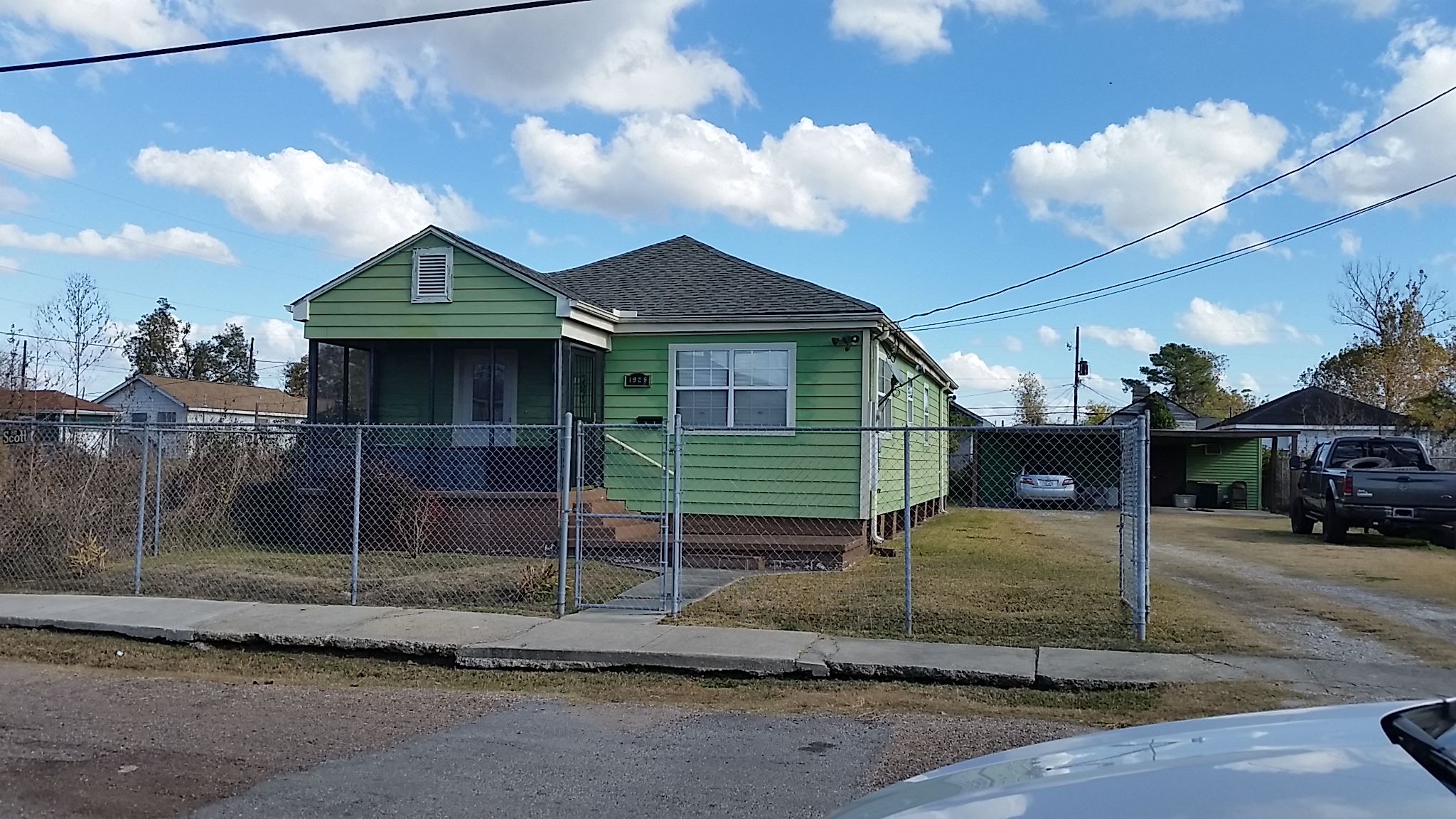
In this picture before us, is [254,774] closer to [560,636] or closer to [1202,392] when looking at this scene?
[560,636]

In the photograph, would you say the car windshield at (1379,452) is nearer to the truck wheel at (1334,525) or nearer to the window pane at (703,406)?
the truck wheel at (1334,525)

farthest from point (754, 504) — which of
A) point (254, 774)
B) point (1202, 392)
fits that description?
point (1202, 392)

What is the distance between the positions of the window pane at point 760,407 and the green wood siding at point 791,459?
0.19m

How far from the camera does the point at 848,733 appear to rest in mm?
6277

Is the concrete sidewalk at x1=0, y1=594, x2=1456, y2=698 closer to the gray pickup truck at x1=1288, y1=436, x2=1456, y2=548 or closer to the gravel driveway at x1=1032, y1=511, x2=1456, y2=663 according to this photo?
the gravel driveway at x1=1032, y1=511, x2=1456, y2=663

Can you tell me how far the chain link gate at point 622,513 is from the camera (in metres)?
11.4

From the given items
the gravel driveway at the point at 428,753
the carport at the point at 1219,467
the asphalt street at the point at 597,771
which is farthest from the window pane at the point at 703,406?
Result: the carport at the point at 1219,467

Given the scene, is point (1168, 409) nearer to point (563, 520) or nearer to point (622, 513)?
point (622, 513)

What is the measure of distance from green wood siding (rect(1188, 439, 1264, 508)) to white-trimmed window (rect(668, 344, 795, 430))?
24.3 meters

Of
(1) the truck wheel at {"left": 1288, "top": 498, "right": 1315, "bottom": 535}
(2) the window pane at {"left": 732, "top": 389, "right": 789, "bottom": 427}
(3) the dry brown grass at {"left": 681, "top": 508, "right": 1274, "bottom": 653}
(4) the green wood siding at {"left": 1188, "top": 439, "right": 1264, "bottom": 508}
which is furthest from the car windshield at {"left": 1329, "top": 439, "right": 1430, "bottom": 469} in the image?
(4) the green wood siding at {"left": 1188, "top": 439, "right": 1264, "bottom": 508}

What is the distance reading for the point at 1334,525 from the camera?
58.6ft

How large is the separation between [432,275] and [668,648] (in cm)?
790

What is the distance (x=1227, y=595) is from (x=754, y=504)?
571 cm

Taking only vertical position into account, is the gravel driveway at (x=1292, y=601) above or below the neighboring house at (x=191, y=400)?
below
